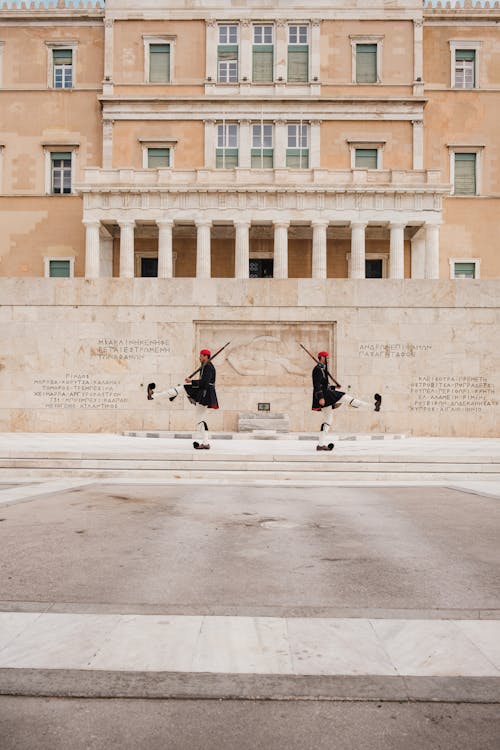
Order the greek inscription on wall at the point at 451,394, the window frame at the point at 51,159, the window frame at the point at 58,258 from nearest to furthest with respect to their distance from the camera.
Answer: the greek inscription on wall at the point at 451,394, the window frame at the point at 58,258, the window frame at the point at 51,159

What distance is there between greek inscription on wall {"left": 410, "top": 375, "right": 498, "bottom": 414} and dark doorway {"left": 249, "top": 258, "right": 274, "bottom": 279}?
24883mm

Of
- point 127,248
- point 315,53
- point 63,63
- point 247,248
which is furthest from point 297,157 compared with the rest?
point 63,63

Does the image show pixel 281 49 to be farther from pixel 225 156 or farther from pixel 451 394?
pixel 451 394

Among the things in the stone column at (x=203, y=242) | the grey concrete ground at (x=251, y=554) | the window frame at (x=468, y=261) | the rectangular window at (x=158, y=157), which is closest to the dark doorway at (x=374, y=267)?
the window frame at (x=468, y=261)

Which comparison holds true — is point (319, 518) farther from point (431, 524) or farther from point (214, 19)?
point (214, 19)

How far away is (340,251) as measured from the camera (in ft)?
145

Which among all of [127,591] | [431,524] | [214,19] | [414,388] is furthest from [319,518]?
[214,19]

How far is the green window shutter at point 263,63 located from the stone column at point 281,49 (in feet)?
1.73

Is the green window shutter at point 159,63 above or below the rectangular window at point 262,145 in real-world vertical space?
above

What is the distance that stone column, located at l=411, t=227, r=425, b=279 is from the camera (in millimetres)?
42125

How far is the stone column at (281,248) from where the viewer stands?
39750mm

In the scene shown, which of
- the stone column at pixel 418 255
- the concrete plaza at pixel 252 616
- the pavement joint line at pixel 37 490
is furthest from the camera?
the stone column at pixel 418 255

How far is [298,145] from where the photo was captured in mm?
44469

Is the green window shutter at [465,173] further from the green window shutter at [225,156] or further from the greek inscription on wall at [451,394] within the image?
the greek inscription on wall at [451,394]
